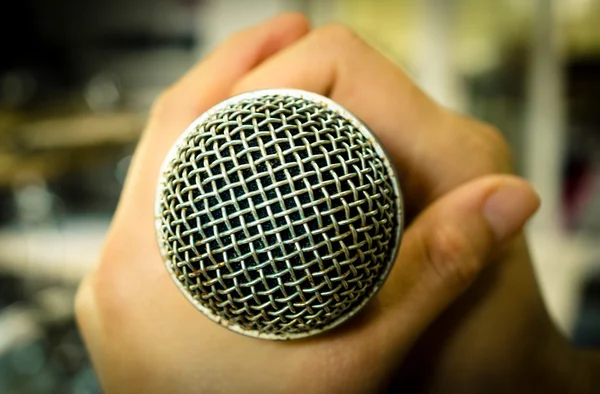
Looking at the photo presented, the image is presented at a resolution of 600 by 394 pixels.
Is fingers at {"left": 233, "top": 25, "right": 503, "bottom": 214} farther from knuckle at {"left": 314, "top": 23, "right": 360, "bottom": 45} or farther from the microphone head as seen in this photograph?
the microphone head

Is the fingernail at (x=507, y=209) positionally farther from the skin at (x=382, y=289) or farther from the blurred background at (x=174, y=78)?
the blurred background at (x=174, y=78)

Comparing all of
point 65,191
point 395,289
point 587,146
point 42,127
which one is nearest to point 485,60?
point 587,146

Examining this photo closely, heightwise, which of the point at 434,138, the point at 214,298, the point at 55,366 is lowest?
the point at 55,366

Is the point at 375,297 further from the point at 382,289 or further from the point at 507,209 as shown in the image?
the point at 507,209

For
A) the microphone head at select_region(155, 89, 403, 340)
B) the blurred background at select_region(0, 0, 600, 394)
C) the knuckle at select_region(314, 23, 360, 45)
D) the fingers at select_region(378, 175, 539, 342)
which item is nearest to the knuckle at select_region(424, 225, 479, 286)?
the fingers at select_region(378, 175, 539, 342)

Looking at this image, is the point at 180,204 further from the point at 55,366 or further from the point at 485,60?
the point at 485,60
